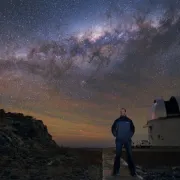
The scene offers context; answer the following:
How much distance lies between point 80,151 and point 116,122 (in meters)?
13.5

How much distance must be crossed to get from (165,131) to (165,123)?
0.83 metres

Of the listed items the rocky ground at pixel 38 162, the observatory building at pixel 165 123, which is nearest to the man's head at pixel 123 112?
the rocky ground at pixel 38 162

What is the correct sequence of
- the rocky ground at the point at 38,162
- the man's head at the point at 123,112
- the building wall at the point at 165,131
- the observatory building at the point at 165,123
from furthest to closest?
the observatory building at the point at 165,123 < the building wall at the point at 165,131 < the rocky ground at the point at 38,162 < the man's head at the point at 123,112

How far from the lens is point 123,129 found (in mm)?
9633

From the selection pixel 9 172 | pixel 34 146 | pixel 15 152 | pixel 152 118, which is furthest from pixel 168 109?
pixel 9 172

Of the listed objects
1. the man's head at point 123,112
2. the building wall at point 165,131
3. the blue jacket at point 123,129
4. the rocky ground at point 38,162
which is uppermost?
the building wall at point 165,131

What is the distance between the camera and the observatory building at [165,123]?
30.2 m

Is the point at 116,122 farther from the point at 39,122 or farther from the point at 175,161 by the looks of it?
the point at 39,122

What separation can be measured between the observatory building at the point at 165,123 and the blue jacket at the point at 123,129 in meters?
21.5

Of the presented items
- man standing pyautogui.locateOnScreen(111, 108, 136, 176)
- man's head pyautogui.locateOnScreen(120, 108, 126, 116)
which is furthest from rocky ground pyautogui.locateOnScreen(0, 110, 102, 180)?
man's head pyautogui.locateOnScreen(120, 108, 126, 116)

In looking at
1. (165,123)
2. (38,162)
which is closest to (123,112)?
(38,162)

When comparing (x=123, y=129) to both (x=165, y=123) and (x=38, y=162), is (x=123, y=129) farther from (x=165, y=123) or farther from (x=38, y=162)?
(x=165, y=123)

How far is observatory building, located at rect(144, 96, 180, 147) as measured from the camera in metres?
30.2

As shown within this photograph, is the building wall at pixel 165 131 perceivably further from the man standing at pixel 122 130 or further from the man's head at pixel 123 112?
the man's head at pixel 123 112
